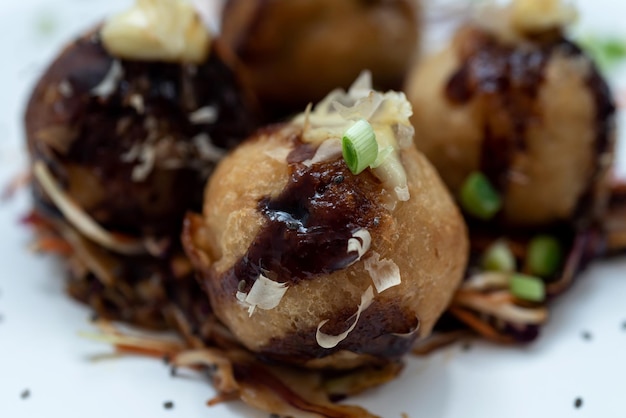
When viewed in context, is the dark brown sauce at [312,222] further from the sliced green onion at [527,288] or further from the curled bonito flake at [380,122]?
the sliced green onion at [527,288]

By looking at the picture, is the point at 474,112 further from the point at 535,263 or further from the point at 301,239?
the point at 301,239

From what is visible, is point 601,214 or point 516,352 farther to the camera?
point 601,214

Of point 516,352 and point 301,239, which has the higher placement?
point 301,239

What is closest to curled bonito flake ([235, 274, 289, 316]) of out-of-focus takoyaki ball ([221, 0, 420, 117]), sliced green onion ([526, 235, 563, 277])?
sliced green onion ([526, 235, 563, 277])

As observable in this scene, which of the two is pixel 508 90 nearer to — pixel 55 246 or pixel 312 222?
pixel 312 222

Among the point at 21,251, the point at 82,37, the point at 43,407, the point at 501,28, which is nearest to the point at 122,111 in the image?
the point at 82,37

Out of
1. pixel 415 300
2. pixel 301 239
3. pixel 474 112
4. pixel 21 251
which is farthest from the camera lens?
pixel 21 251

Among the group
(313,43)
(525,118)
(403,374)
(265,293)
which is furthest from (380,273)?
(313,43)
